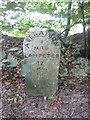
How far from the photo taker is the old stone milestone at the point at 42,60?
2.74 meters

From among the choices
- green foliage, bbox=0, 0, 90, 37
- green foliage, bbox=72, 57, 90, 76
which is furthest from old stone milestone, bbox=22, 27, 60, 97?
green foliage, bbox=0, 0, 90, 37

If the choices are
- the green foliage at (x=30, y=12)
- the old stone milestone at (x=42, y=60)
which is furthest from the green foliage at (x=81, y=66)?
the green foliage at (x=30, y=12)

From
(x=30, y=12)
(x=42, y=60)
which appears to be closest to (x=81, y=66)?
(x=42, y=60)

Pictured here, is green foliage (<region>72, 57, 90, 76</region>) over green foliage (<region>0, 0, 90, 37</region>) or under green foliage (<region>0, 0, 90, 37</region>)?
under

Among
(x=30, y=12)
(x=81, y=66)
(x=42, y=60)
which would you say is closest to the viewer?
(x=42, y=60)

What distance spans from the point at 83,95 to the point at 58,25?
151 centimetres

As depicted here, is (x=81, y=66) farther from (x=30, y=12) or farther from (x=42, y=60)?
(x=30, y=12)

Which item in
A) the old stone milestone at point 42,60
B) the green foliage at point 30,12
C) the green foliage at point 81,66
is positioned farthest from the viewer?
the green foliage at point 30,12

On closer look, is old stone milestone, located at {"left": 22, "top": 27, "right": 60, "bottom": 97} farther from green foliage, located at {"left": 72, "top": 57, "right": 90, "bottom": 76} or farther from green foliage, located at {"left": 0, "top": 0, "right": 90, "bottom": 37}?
green foliage, located at {"left": 0, "top": 0, "right": 90, "bottom": 37}

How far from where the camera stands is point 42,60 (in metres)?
2.80

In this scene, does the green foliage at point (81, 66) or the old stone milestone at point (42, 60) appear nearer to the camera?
the old stone milestone at point (42, 60)

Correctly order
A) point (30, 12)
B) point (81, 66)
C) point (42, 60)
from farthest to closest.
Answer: point (30, 12) → point (81, 66) → point (42, 60)

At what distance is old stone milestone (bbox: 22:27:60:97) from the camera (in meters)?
2.74

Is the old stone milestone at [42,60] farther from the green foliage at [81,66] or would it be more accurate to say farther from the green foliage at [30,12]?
the green foliage at [30,12]
